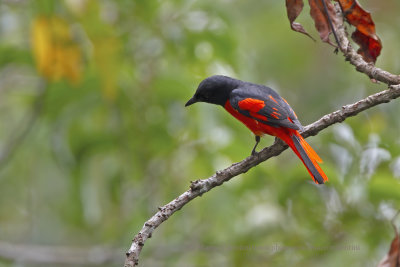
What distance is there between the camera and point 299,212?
464 centimetres

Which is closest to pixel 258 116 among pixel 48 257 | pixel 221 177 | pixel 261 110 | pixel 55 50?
pixel 261 110

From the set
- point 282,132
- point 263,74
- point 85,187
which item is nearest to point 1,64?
point 85,187

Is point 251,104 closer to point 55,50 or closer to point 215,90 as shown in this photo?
point 215,90

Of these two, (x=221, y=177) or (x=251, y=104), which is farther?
(x=251, y=104)

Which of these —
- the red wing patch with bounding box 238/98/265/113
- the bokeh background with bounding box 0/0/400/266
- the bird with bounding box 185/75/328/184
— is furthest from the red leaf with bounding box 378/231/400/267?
the red wing patch with bounding box 238/98/265/113

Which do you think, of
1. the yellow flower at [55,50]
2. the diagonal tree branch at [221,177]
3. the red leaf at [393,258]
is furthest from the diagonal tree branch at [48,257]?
the red leaf at [393,258]

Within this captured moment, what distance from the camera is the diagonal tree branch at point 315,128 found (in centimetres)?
251

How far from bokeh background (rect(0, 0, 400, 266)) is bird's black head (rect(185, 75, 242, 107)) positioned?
0.30m

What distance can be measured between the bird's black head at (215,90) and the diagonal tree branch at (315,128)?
1084mm

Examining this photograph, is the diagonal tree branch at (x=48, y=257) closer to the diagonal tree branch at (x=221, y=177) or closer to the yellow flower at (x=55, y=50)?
the yellow flower at (x=55, y=50)

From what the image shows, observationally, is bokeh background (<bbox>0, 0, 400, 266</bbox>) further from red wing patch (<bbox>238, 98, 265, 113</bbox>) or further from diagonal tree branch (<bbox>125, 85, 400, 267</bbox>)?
diagonal tree branch (<bbox>125, 85, 400, 267</bbox>)

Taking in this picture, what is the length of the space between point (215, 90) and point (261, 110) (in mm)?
489

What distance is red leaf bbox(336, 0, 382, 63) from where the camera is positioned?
300cm

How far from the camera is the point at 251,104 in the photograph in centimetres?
390
